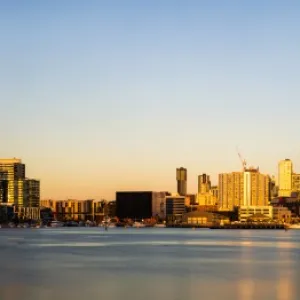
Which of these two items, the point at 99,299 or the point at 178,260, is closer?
the point at 99,299

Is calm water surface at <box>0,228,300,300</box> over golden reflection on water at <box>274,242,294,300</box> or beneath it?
beneath

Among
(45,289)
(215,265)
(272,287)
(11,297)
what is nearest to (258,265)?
(215,265)

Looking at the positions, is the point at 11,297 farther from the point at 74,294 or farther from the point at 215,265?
the point at 215,265

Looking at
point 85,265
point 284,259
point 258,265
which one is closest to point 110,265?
point 85,265

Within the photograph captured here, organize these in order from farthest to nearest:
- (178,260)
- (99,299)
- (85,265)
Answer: (178,260)
(85,265)
(99,299)

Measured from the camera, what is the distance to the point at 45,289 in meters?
49.3

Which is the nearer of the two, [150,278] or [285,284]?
[285,284]

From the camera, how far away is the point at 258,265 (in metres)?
69.1

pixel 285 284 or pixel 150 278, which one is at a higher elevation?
pixel 285 284

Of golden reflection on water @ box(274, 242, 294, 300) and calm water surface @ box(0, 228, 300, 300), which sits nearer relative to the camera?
golden reflection on water @ box(274, 242, 294, 300)

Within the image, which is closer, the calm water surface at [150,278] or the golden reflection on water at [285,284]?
the golden reflection on water at [285,284]

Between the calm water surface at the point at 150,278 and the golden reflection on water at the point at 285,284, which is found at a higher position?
the golden reflection on water at the point at 285,284

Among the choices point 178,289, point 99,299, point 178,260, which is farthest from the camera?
point 178,260

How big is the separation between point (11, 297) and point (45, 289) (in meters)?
4.39
